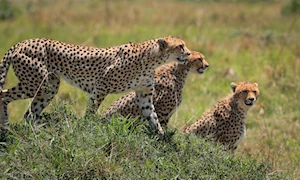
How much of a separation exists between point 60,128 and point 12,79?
4.38 metres

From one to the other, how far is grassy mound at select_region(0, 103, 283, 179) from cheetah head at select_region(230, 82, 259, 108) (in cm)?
80

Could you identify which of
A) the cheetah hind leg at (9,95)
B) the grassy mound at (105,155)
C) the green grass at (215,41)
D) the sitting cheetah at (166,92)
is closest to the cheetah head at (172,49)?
the sitting cheetah at (166,92)

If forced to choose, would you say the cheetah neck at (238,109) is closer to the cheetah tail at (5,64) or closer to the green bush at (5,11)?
the cheetah tail at (5,64)

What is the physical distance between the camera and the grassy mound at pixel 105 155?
4059mm

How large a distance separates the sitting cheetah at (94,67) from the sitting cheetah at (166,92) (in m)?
0.24

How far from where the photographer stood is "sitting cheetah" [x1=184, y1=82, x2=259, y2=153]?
548 cm

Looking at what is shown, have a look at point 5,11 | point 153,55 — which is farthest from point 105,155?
point 5,11

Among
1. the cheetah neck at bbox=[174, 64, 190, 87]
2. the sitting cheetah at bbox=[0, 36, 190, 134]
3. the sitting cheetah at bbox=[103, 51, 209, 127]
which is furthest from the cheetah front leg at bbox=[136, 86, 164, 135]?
the cheetah neck at bbox=[174, 64, 190, 87]

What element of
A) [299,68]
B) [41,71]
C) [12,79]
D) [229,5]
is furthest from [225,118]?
[229,5]

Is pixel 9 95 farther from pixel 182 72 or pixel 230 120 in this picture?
pixel 230 120

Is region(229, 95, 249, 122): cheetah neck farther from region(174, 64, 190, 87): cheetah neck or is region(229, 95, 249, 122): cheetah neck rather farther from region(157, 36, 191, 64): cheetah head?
region(157, 36, 191, 64): cheetah head

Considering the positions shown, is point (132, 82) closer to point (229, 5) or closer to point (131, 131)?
point (131, 131)

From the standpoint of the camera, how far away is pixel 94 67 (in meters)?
5.38

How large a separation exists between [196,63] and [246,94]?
620 millimetres
